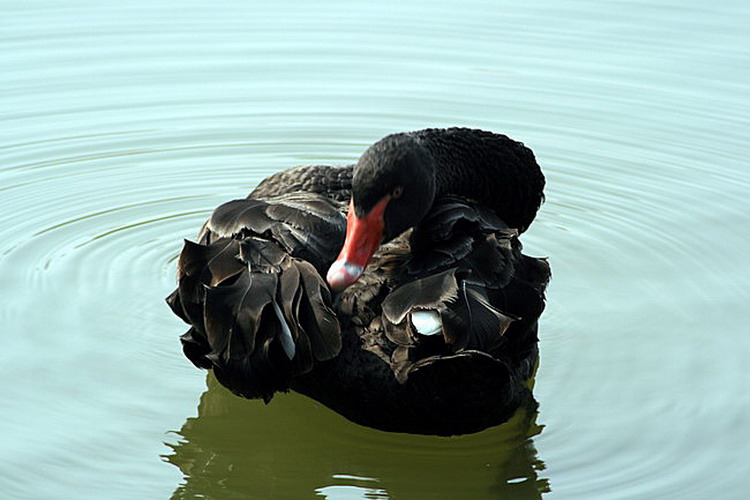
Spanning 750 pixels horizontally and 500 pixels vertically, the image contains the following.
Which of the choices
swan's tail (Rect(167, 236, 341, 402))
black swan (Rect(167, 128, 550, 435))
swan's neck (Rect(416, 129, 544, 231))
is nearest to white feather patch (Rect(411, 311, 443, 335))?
black swan (Rect(167, 128, 550, 435))

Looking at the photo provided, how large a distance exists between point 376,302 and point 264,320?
0.44 metres

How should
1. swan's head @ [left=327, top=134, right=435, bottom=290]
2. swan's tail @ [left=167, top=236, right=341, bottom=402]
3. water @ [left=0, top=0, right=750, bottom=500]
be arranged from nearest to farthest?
swan's tail @ [left=167, top=236, right=341, bottom=402], swan's head @ [left=327, top=134, right=435, bottom=290], water @ [left=0, top=0, right=750, bottom=500]

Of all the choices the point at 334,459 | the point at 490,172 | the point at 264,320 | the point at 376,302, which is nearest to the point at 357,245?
the point at 376,302

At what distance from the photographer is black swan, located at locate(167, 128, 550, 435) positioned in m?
4.24

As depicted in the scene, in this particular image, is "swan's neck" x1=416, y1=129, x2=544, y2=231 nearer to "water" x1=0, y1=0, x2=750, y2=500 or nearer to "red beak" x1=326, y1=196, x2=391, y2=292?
"water" x1=0, y1=0, x2=750, y2=500

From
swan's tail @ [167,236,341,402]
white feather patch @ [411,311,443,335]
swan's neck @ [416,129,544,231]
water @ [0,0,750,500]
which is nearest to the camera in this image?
white feather patch @ [411,311,443,335]

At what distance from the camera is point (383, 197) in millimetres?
4703

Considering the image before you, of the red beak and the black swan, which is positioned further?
the red beak

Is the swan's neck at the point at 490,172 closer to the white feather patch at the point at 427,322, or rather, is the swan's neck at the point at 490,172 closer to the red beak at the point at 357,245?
the red beak at the point at 357,245

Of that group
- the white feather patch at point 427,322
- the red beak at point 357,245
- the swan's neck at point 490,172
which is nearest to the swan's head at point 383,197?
the red beak at point 357,245

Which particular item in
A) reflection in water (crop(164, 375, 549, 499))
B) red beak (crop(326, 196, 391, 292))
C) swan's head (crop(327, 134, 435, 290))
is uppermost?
swan's head (crop(327, 134, 435, 290))

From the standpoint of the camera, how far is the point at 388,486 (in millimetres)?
4562

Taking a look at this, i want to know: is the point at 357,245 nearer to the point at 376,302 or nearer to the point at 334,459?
the point at 376,302

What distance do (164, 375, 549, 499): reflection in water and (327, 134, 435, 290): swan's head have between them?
2.67 feet
